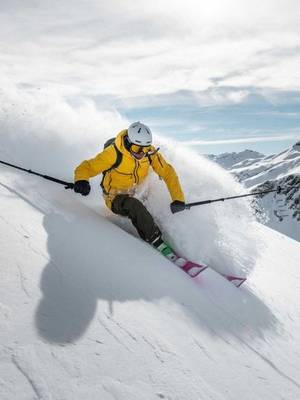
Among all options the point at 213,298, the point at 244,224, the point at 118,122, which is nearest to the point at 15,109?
the point at 118,122

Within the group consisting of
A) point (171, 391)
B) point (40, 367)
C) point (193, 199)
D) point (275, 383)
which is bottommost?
point (40, 367)

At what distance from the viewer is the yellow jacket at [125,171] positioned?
717 centimetres

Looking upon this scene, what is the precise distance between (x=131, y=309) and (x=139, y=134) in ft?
12.1

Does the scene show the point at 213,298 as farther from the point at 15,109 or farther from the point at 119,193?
the point at 15,109

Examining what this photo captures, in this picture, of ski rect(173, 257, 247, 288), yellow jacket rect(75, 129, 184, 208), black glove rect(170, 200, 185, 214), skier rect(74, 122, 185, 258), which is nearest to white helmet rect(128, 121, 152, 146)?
skier rect(74, 122, 185, 258)

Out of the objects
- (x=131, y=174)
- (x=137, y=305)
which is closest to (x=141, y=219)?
(x=131, y=174)

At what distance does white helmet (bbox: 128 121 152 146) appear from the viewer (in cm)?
699

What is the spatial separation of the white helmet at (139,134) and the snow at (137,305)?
1.28 meters

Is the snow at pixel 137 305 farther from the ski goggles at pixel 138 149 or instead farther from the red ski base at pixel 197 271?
the ski goggles at pixel 138 149

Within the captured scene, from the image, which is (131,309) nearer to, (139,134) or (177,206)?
(177,206)

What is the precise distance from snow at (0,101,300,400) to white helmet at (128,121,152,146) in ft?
4.20

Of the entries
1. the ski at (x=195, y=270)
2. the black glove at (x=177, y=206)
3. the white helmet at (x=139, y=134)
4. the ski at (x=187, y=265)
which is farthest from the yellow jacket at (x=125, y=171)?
the ski at (x=195, y=270)

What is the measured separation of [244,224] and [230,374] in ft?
16.1

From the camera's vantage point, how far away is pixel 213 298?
573cm
